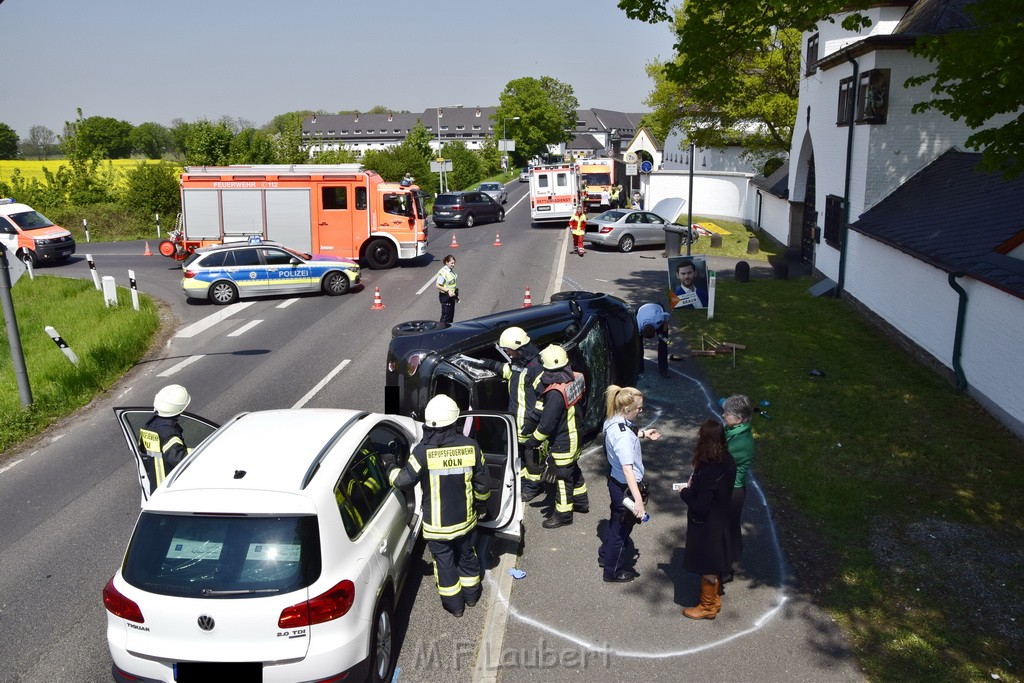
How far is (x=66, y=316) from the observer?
18.4 meters

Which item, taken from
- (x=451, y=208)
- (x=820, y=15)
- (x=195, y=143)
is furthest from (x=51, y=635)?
(x=195, y=143)

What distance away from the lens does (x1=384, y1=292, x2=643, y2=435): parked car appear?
8109mm

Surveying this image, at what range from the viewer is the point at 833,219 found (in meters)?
21.0

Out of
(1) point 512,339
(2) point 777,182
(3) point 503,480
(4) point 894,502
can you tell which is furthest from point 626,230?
(3) point 503,480

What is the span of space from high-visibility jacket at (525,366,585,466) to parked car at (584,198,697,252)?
21.1 m

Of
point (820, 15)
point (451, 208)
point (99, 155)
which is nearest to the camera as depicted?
point (820, 15)

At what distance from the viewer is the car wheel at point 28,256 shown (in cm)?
2689

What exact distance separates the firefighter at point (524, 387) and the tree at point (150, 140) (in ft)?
420

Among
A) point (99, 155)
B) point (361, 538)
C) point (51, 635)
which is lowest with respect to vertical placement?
point (51, 635)

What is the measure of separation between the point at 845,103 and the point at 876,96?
95.3 inches

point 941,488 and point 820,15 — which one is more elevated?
point 820,15

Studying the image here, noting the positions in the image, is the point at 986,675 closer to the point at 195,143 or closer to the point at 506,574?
the point at 506,574

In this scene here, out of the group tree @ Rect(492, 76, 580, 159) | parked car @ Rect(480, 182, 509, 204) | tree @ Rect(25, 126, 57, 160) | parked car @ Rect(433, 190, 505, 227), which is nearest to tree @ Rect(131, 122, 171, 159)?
tree @ Rect(25, 126, 57, 160)

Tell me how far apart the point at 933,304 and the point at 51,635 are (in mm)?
12995
